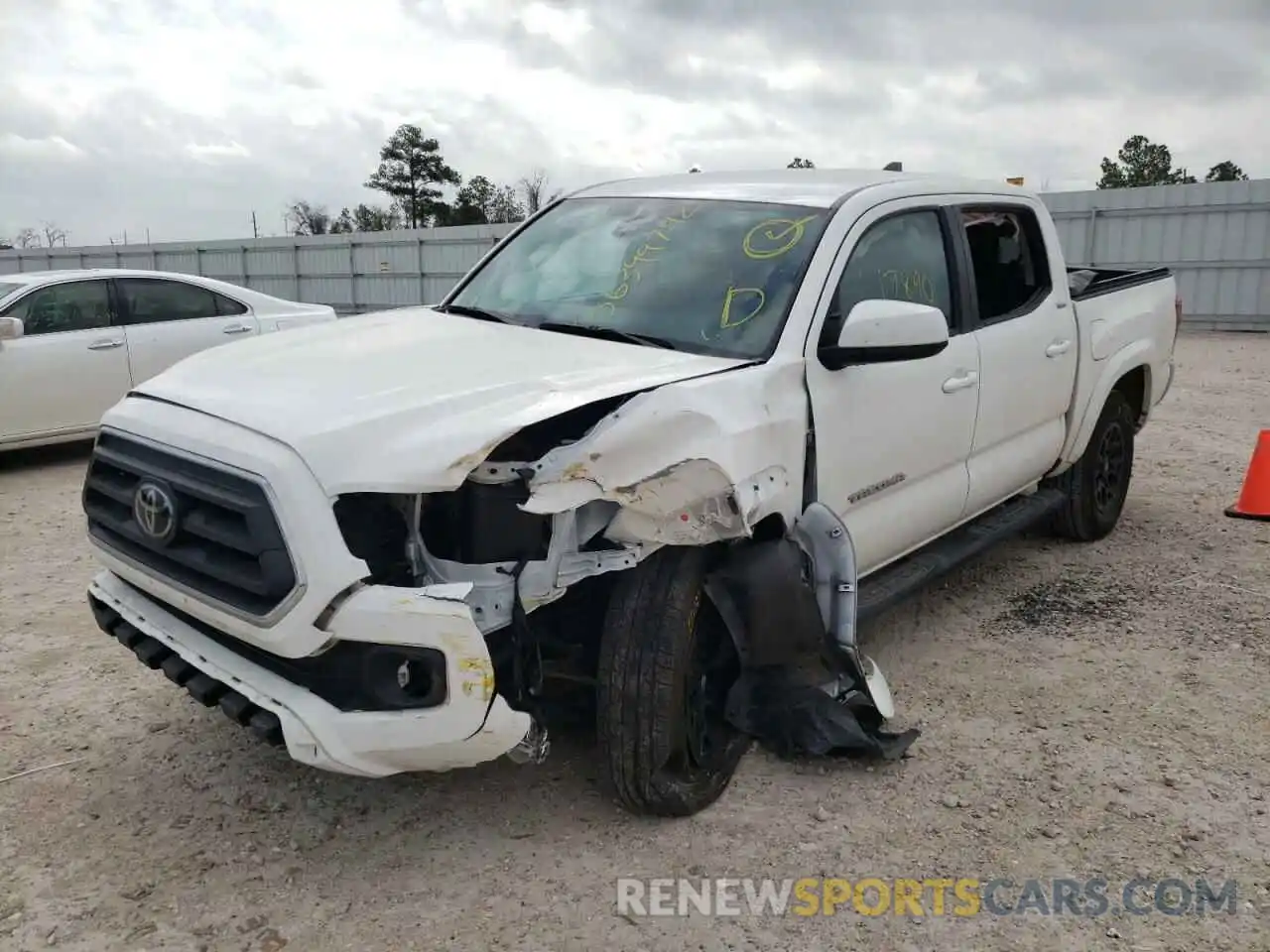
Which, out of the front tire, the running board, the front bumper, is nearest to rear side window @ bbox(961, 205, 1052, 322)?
the running board

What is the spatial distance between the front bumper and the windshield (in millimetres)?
1317

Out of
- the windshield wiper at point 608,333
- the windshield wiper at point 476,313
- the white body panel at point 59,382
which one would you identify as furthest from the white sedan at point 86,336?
the windshield wiper at point 608,333

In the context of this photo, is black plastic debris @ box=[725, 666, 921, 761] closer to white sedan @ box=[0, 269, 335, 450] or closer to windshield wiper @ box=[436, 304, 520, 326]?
windshield wiper @ box=[436, 304, 520, 326]

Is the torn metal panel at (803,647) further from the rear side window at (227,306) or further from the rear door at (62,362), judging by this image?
the rear side window at (227,306)

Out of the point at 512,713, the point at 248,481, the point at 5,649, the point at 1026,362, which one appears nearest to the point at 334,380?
the point at 248,481

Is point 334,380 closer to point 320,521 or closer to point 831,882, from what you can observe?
point 320,521

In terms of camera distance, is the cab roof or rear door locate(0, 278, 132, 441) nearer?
the cab roof

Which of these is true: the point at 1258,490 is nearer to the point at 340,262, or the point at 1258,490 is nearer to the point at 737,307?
the point at 737,307

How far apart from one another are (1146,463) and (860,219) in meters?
5.31

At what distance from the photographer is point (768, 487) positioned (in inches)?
122

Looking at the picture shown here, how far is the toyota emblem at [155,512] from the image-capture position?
2748 millimetres

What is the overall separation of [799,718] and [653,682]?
2.19 ft

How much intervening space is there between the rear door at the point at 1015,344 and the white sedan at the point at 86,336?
4.79 metres

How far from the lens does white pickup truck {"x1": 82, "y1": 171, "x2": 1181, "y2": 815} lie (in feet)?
8.39
